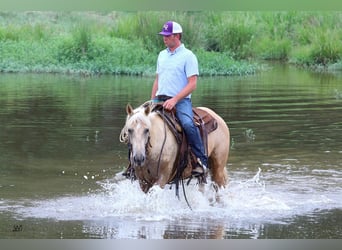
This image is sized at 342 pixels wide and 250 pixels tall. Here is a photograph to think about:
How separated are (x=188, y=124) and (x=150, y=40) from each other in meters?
5.33

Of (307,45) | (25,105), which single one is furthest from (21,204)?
(307,45)

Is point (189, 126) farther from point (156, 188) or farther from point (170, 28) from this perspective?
point (170, 28)

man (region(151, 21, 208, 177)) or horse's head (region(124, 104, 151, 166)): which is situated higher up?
man (region(151, 21, 208, 177))

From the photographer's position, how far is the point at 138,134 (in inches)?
252

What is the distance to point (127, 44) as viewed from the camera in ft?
39.5

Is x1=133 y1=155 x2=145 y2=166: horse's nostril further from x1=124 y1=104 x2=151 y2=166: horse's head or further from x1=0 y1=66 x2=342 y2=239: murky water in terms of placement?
x1=0 y1=66 x2=342 y2=239: murky water

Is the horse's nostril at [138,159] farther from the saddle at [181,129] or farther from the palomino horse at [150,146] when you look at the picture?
the saddle at [181,129]

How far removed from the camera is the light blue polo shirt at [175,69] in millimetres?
6770

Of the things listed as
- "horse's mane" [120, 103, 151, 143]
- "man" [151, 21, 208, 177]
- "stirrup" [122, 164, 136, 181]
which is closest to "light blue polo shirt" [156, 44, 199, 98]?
"man" [151, 21, 208, 177]

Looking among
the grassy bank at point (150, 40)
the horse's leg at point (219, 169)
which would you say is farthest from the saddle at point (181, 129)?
the grassy bank at point (150, 40)

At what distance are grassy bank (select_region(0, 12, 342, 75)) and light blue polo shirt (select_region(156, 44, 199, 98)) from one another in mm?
2567

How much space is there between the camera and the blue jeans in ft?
22.3

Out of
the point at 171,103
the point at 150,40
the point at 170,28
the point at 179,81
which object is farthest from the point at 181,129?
the point at 150,40

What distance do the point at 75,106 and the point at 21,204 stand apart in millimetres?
3951
